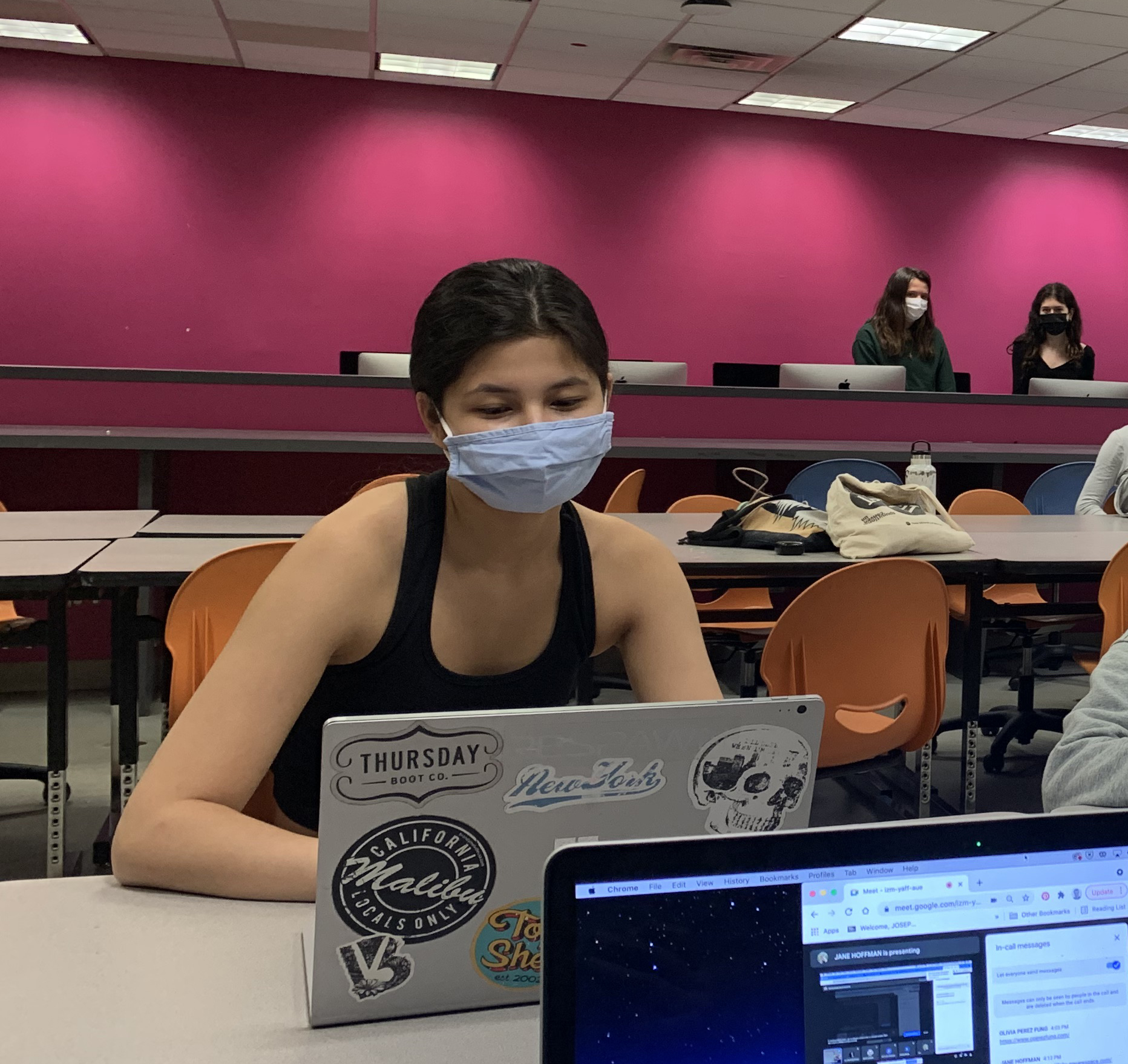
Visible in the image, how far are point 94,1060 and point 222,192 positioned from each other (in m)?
6.47

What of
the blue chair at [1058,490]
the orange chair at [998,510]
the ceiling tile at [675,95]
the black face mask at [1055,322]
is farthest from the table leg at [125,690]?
the black face mask at [1055,322]

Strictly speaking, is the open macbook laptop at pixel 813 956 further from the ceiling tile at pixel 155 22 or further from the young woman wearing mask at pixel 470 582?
the ceiling tile at pixel 155 22

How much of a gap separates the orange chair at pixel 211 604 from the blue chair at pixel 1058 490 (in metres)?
3.43

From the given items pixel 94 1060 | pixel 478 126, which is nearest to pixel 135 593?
pixel 94 1060

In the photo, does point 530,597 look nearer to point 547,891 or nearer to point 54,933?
point 54,933

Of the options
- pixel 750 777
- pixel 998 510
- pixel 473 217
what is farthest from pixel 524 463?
pixel 473 217

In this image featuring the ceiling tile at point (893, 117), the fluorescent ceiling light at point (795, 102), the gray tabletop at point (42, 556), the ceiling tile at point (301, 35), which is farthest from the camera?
the ceiling tile at point (893, 117)

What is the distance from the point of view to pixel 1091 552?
2701 mm

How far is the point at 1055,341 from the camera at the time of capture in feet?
20.3

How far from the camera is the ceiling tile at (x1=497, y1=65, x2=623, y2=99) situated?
6.25 meters

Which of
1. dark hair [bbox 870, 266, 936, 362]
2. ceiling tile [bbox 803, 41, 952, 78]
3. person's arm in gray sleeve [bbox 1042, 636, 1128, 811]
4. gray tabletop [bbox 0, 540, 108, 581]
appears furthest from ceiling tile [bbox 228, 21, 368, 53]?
person's arm in gray sleeve [bbox 1042, 636, 1128, 811]

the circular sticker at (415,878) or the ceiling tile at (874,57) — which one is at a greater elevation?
the ceiling tile at (874,57)

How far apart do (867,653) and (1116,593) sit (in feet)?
2.52

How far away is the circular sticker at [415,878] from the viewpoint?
2.13ft
